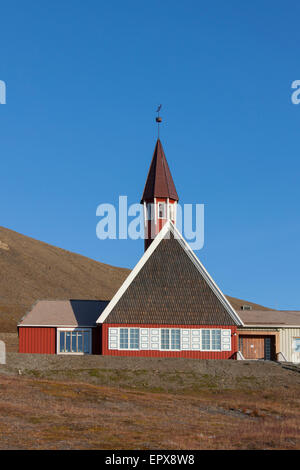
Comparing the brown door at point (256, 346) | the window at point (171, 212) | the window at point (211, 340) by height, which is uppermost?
the window at point (171, 212)

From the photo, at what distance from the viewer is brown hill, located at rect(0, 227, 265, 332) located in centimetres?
11412

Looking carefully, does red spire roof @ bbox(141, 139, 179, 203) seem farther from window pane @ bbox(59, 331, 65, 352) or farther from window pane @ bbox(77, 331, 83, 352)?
window pane @ bbox(59, 331, 65, 352)

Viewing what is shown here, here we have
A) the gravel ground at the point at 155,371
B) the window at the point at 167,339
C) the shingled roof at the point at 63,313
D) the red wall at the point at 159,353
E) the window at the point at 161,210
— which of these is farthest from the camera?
the window at the point at 161,210

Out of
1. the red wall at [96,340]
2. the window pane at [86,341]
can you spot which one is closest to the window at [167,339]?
the red wall at [96,340]

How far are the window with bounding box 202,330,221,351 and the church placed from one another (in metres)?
0.07

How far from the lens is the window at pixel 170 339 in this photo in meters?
41.6

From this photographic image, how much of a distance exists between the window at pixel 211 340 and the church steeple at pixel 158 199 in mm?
9643

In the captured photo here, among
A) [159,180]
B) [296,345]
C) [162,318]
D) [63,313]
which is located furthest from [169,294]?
[296,345]

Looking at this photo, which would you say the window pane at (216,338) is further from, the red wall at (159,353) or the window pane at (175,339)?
the window pane at (175,339)

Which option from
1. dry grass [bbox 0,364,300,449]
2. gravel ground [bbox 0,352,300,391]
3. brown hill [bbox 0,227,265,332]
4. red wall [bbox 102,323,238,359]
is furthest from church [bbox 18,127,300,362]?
brown hill [bbox 0,227,265,332]

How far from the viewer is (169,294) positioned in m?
42.8
